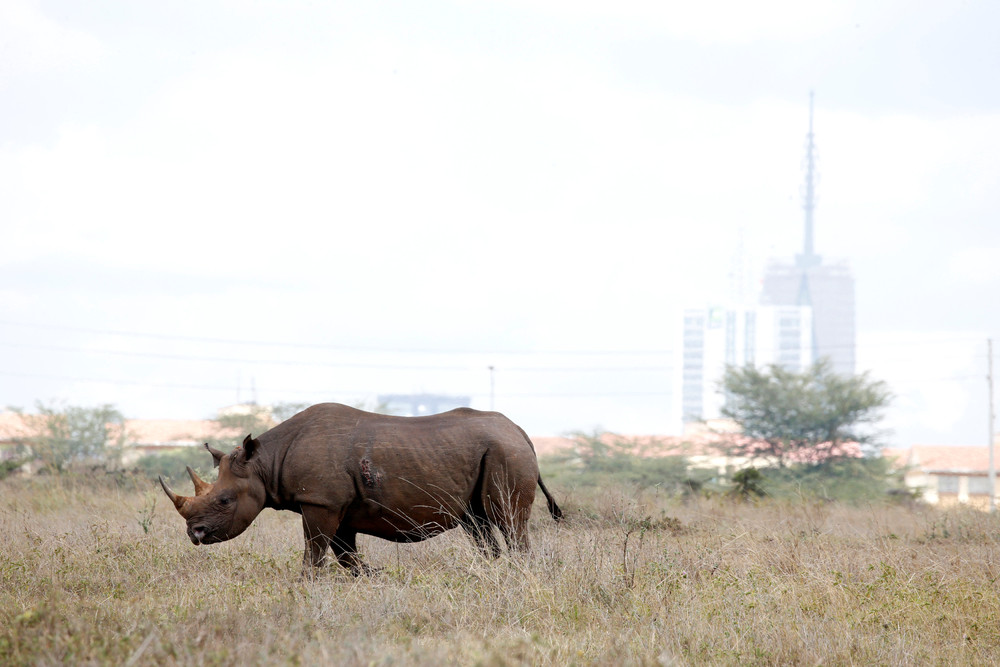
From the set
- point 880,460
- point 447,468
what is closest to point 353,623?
point 447,468

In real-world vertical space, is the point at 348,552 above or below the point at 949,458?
above

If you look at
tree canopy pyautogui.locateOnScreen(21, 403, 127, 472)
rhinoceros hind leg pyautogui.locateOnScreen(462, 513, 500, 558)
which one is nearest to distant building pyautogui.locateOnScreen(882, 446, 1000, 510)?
tree canopy pyautogui.locateOnScreen(21, 403, 127, 472)

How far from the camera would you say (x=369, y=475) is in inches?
312

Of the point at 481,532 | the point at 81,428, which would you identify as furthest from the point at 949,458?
the point at 481,532

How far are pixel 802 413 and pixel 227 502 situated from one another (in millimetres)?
31262

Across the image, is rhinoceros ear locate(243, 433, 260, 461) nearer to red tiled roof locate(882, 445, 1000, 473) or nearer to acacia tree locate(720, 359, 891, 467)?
acacia tree locate(720, 359, 891, 467)

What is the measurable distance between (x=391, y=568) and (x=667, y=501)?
894cm

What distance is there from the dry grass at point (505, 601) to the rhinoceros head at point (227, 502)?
1.19ft

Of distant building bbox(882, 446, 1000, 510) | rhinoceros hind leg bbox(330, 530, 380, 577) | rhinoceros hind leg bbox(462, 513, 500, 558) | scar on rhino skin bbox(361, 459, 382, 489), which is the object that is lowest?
distant building bbox(882, 446, 1000, 510)

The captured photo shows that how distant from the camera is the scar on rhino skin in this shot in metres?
7.91

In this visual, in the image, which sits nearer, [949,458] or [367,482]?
[367,482]

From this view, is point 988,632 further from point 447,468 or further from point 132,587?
point 132,587

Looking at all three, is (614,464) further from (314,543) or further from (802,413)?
(314,543)

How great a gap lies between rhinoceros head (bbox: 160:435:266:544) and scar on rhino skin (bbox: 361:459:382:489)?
33.2 inches
